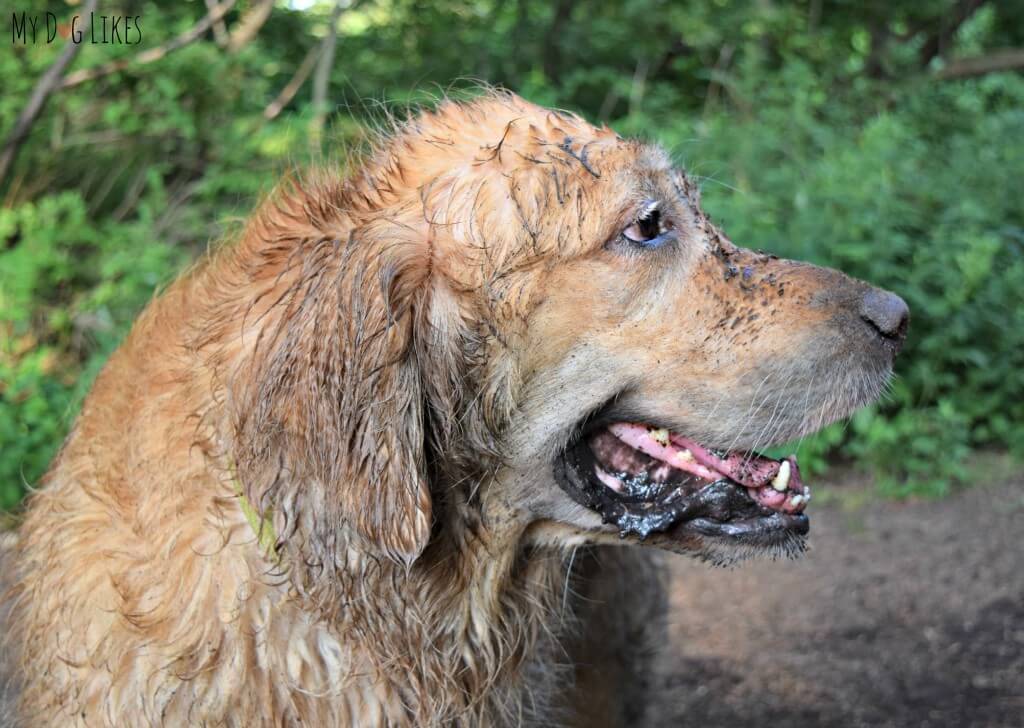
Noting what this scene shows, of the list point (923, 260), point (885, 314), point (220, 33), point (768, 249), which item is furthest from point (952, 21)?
point (885, 314)

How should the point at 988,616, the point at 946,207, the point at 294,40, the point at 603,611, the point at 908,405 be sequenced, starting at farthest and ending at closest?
the point at 294,40
the point at 946,207
the point at 908,405
the point at 988,616
the point at 603,611

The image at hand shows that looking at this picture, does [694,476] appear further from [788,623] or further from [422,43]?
[422,43]

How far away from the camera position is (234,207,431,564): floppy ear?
2594 millimetres

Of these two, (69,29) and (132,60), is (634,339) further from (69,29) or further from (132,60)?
(132,60)

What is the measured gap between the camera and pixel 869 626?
5543mm

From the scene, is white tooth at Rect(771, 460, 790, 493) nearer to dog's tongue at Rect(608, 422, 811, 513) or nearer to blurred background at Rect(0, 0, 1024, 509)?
dog's tongue at Rect(608, 422, 811, 513)

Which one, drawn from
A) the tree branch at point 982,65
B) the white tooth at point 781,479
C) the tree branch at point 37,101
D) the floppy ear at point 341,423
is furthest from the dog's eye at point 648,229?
the tree branch at point 982,65

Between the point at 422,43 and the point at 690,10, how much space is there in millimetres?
3078

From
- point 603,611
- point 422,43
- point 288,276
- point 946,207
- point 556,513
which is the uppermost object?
point 288,276

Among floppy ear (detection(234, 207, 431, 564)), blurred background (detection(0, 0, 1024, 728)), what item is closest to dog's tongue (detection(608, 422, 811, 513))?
floppy ear (detection(234, 207, 431, 564))

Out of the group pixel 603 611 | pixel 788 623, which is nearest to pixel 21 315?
pixel 603 611

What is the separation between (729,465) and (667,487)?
0.19m

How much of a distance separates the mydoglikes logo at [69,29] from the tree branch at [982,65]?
29.7ft

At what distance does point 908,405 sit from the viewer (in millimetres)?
7449
